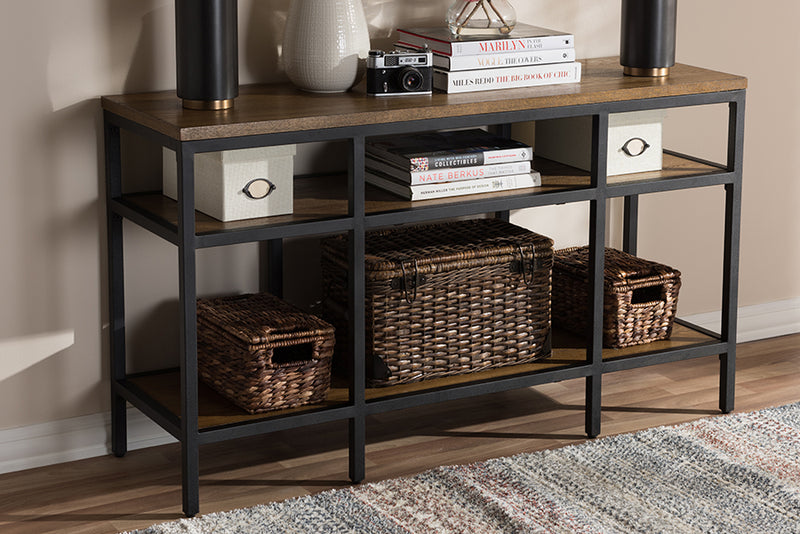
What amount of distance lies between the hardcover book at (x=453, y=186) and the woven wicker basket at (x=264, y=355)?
34 cm

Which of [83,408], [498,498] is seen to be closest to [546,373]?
[498,498]

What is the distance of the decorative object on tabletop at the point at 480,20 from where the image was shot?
2748 mm

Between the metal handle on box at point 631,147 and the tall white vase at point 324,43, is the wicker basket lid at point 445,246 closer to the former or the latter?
the metal handle on box at point 631,147

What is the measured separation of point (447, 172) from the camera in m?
2.61

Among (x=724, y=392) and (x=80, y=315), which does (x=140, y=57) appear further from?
(x=724, y=392)

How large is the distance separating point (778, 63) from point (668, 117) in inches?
15.8

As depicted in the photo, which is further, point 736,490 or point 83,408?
point 83,408

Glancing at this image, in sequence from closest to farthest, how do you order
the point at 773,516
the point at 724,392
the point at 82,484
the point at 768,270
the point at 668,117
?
1. the point at 773,516
2. the point at 82,484
3. the point at 724,392
4. the point at 668,117
5. the point at 768,270

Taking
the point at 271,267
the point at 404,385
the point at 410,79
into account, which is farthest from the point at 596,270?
the point at 271,267

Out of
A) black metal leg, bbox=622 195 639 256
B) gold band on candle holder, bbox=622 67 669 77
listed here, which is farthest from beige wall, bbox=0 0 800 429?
black metal leg, bbox=622 195 639 256

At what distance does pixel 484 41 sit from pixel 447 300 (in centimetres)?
59

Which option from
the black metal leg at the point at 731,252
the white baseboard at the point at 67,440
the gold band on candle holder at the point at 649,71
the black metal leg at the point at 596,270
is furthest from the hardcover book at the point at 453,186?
the white baseboard at the point at 67,440

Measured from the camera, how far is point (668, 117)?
11.0 ft

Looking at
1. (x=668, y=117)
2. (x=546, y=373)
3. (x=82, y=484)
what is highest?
(x=668, y=117)
